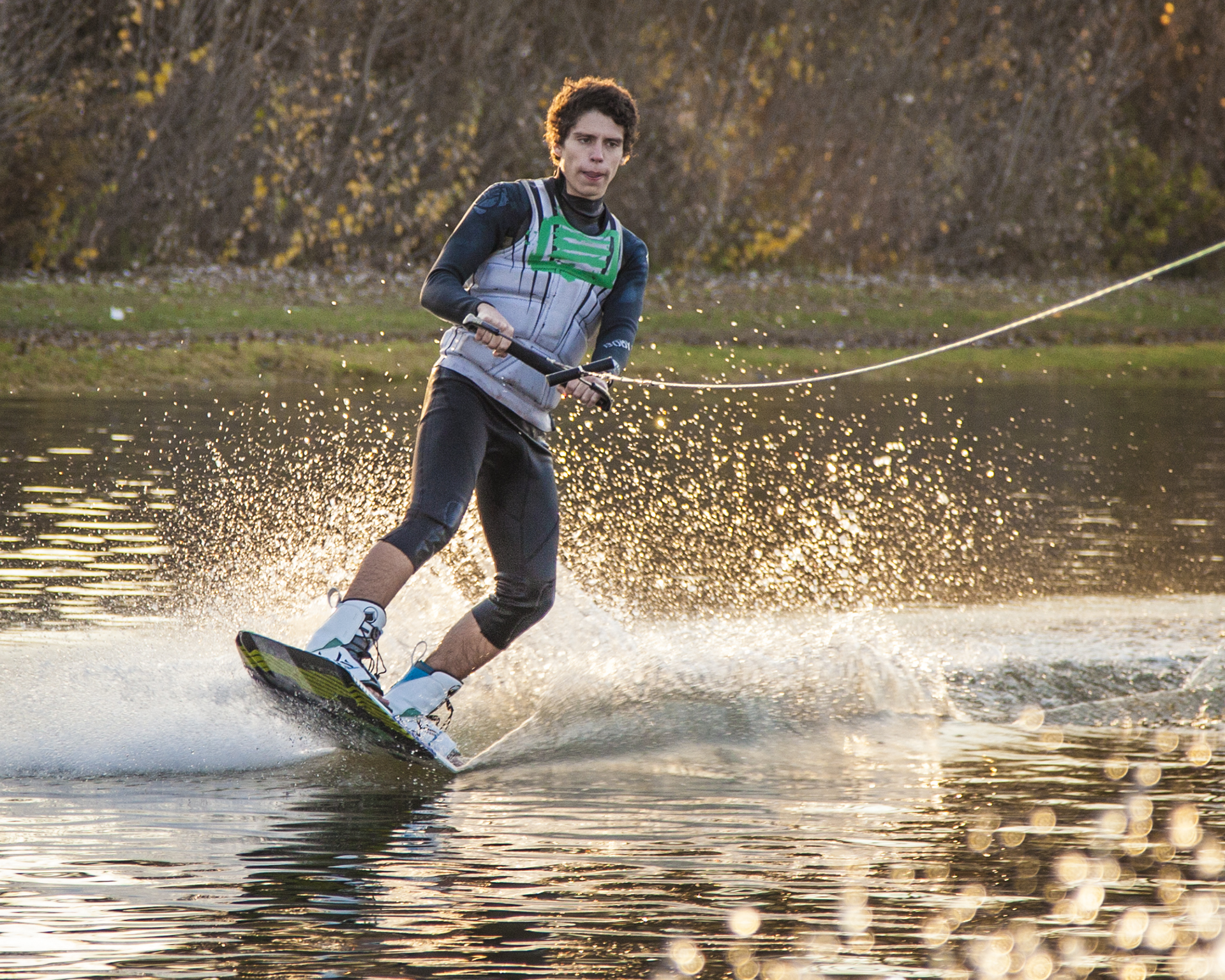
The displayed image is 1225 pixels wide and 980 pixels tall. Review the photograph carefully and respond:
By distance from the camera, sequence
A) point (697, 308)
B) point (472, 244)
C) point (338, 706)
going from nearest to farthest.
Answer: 1. point (338, 706)
2. point (472, 244)
3. point (697, 308)

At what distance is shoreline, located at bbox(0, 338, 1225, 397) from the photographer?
57.1ft

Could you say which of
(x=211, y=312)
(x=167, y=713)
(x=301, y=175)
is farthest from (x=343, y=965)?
(x=301, y=175)

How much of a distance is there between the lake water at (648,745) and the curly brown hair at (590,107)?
5.92ft

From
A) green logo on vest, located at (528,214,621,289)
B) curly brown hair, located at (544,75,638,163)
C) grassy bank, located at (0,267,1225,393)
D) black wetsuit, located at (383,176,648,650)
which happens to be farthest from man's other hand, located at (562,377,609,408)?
grassy bank, located at (0,267,1225,393)

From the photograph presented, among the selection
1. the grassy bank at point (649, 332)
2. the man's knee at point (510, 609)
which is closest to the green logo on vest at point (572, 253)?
the man's knee at point (510, 609)

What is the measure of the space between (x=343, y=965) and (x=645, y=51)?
2468 cm

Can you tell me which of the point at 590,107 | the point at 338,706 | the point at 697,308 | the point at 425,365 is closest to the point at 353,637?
the point at 338,706

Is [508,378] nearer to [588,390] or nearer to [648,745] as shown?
[588,390]

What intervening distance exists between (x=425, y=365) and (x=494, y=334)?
13686mm

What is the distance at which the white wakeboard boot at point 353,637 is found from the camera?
5551 mm

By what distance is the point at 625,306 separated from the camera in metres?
Answer: 6.12

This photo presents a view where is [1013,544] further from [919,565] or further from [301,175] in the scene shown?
[301,175]

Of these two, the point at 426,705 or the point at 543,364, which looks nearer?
the point at 543,364

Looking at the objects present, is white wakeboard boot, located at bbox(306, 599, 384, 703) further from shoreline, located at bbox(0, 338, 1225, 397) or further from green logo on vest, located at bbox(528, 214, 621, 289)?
shoreline, located at bbox(0, 338, 1225, 397)
